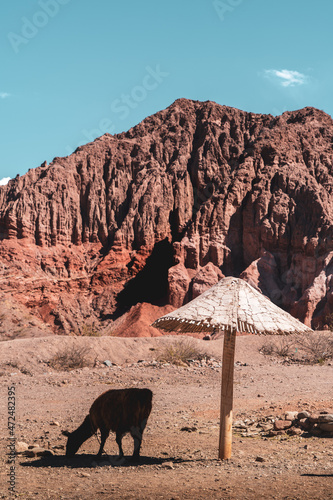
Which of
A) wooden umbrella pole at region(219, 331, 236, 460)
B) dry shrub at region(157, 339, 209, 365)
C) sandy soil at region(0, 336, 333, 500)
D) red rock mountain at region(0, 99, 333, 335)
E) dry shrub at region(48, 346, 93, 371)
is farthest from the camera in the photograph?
red rock mountain at region(0, 99, 333, 335)

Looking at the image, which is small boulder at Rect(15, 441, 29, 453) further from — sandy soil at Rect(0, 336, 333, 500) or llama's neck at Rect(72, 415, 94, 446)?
llama's neck at Rect(72, 415, 94, 446)

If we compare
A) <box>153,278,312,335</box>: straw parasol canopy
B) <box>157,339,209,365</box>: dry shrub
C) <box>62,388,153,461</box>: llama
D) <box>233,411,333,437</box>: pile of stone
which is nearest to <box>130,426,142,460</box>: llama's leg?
<box>62,388,153,461</box>: llama

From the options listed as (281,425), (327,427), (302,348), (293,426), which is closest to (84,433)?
(281,425)

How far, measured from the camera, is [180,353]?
19.8 metres

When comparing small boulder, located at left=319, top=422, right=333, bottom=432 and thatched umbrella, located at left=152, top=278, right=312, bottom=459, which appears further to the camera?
small boulder, located at left=319, top=422, right=333, bottom=432

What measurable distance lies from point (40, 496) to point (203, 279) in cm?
3207

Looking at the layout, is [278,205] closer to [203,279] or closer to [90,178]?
[203,279]

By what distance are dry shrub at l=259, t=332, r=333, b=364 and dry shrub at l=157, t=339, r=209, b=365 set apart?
11.2ft

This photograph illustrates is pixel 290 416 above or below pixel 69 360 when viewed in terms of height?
above

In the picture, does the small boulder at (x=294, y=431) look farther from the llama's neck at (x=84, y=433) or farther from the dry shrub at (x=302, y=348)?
the dry shrub at (x=302, y=348)

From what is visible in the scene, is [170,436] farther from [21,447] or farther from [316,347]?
[316,347]

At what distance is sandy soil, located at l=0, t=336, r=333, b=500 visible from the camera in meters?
5.44

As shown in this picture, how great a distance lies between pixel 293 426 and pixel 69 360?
413 inches

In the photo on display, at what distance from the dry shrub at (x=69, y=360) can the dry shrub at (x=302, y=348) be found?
8.45 meters
